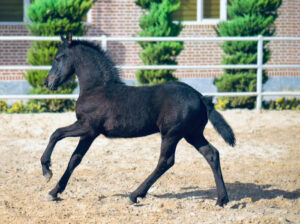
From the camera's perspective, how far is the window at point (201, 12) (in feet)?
53.5

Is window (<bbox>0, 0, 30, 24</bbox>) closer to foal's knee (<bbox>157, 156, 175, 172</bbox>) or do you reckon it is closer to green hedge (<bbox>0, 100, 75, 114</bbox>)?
green hedge (<bbox>0, 100, 75, 114</bbox>)

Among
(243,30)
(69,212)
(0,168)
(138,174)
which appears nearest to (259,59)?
(243,30)

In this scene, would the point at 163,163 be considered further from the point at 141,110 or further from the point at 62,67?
the point at 62,67

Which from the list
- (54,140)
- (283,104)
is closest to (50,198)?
(54,140)

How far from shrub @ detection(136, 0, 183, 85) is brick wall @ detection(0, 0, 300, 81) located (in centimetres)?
229

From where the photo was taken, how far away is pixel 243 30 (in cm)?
1312

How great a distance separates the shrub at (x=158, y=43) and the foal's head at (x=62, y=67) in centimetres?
657

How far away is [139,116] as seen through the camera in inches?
221

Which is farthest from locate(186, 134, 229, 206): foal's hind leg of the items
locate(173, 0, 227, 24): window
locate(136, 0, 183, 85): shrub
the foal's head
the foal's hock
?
locate(173, 0, 227, 24): window

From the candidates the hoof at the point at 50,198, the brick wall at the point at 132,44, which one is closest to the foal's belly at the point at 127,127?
the hoof at the point at 50,198

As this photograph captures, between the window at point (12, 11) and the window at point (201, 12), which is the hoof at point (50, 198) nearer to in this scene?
the window at point (12, 11)

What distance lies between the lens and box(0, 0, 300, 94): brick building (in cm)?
1497

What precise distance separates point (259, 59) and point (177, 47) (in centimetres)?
190

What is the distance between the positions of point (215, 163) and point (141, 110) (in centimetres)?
95
